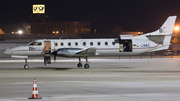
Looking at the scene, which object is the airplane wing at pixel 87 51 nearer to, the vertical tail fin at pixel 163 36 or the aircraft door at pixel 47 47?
the aircraft door at pixel 47 47

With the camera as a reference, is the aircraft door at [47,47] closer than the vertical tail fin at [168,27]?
Yes

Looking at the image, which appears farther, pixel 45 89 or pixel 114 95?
pixel 45 89

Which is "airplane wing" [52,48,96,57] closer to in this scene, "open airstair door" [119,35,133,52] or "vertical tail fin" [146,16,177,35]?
"open airstair door" [119,35,133,52]

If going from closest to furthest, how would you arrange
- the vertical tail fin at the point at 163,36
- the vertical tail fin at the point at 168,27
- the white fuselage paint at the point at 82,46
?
the white fuselage paint at the point at 82,46
the vertical tail fin at the point at 163,36
the vertical tail fin at the point at 168,27

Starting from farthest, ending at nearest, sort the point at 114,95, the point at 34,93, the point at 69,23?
the point at 69,23 → the point at 114,95 → the point at 34,93

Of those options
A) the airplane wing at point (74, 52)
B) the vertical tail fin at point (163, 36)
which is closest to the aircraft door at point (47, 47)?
the airplane wing at point (74, 52)

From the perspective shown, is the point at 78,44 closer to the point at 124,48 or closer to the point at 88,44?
the point at 88,44

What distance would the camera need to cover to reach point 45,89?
15445mm

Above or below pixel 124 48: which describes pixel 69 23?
above

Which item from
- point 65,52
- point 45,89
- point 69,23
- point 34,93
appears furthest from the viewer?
point 69,23

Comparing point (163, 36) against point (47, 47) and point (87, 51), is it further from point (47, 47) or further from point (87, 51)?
point (47, 47)

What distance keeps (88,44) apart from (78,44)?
3.15 ft

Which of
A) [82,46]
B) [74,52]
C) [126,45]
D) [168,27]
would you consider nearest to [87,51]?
[74,52]

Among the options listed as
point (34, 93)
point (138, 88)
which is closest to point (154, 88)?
point (138, 88)
